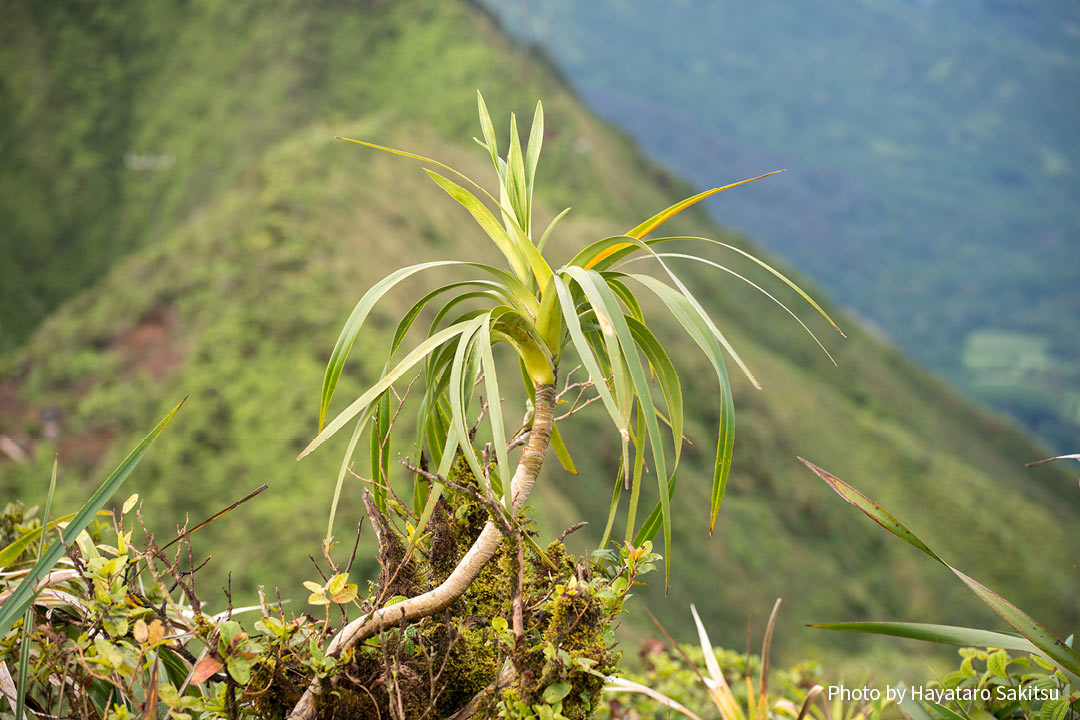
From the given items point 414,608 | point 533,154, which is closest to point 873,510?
point 414,608

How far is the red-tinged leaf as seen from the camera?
118cm

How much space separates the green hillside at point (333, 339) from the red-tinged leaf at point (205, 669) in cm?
537

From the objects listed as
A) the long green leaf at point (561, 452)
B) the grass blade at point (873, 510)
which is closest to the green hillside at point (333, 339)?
the long green leaf at point (561, 452)

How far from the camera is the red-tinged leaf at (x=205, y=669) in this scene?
46.3 inches

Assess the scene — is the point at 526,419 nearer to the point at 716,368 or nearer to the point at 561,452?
the point at 561,452

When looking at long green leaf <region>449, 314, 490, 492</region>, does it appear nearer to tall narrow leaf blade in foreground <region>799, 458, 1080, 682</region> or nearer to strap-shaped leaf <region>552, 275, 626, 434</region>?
strap-shaped leaf <region>552, 275, 626, 434</region>

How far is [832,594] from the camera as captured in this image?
12.9 m

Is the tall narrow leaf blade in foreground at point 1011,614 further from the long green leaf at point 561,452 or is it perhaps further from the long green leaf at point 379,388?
the long green leaf at point 379,388

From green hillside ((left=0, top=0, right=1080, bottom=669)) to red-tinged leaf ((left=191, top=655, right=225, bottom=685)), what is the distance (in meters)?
5.37

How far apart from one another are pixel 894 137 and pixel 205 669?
410 feet

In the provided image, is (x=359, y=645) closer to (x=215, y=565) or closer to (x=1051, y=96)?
(x=215, y=565)

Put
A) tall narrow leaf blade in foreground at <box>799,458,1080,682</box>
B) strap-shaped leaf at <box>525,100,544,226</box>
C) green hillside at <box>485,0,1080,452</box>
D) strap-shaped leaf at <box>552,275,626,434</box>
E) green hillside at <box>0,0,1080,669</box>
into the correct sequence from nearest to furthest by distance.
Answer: strap-shaped leaf at <box>552,275,626,434</box> < tall narrow leaf blade in foreground at <box>799,458,1080,682</box> < strap-shaped leaf at <box>525,100,544,226</box> < green hillside at <box>0,0,1080,669</box> < green hillside at <box>485,0,1080,452</box>

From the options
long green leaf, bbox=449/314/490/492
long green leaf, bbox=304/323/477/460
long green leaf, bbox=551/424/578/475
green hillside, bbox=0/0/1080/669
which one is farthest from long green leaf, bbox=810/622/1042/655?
green hillside, bbox=0/0/1080/669

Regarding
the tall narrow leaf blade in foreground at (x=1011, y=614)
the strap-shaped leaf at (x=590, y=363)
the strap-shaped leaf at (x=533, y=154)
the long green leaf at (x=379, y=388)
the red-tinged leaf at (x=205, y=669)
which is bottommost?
the red-tinged leaf at (x=205, y=669)
